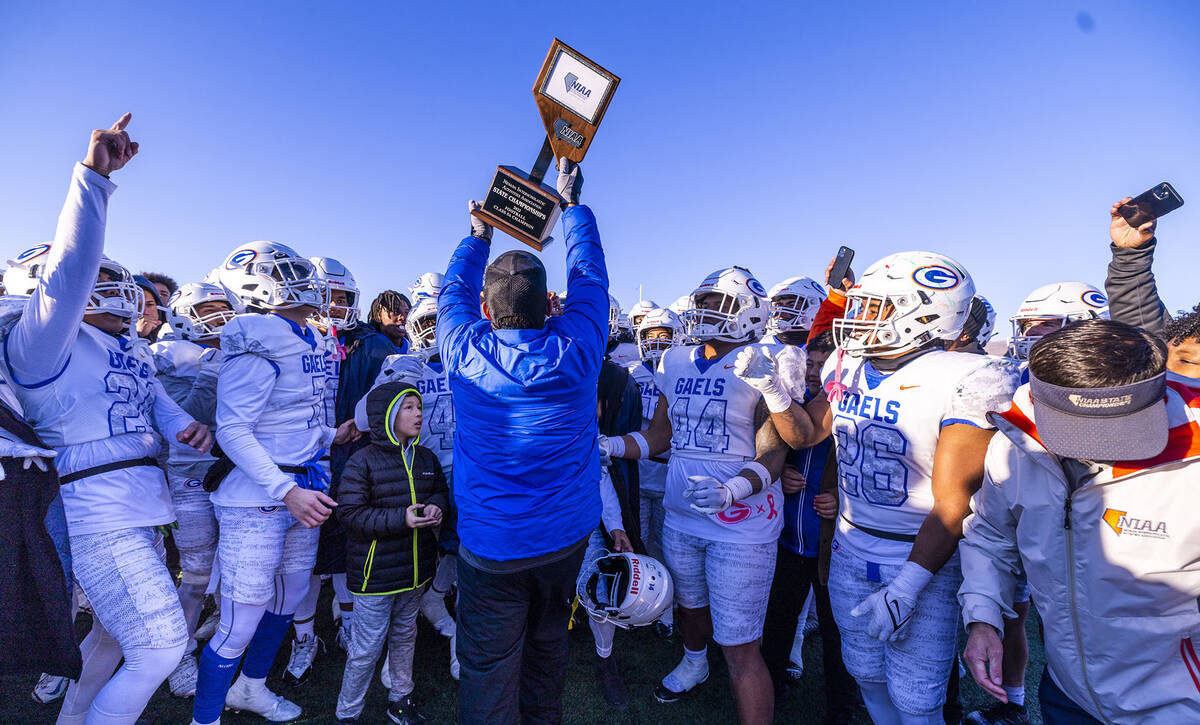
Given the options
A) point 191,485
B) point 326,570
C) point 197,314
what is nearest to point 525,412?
point 326,570

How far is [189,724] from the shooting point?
3648 millimetres

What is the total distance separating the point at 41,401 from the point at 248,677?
2259 millimetres

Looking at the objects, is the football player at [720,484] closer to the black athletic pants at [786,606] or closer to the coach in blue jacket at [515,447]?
the black athletic pants at [786,606]

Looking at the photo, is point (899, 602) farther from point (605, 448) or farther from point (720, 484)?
point (605, 448)

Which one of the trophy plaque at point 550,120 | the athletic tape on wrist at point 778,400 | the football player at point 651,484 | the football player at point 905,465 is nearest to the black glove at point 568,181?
the trophy plaque at point 550,120

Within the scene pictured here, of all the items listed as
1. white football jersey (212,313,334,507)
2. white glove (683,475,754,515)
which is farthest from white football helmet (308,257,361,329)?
white glove (683,475,754,515)

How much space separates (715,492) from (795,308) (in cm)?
286

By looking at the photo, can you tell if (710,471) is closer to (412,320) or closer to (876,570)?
(876,570)

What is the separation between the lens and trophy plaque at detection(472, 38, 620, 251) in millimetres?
2916

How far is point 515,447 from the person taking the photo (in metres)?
2.57

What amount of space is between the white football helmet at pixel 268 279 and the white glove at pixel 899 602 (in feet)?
12.1

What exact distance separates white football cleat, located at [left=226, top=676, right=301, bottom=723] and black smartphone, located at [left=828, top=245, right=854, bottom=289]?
19.1 ft

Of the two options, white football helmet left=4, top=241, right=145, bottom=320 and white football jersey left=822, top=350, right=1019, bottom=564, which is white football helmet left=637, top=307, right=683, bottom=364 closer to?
white football jersey left=822, top=350, right=1019, bottom=564

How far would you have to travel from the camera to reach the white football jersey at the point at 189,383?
162 inches
